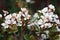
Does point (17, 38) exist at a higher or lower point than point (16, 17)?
lower

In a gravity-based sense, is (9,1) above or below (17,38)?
above

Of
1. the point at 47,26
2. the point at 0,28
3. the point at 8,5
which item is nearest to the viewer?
the point at 47,26

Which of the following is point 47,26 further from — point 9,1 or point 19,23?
point 9,1

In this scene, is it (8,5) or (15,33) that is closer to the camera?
(15,33)

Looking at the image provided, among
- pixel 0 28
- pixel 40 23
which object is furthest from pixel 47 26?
pixel 0 28

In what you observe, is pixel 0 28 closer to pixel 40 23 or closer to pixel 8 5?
pixel 40 23

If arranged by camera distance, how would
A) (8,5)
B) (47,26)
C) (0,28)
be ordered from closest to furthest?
(47,26) < (0,28) < (8,5)

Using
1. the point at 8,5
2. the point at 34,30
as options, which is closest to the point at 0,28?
the point at 34,30

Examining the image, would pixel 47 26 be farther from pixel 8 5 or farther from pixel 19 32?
pixel 8 5

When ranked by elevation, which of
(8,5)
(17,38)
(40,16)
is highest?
(8,5)
